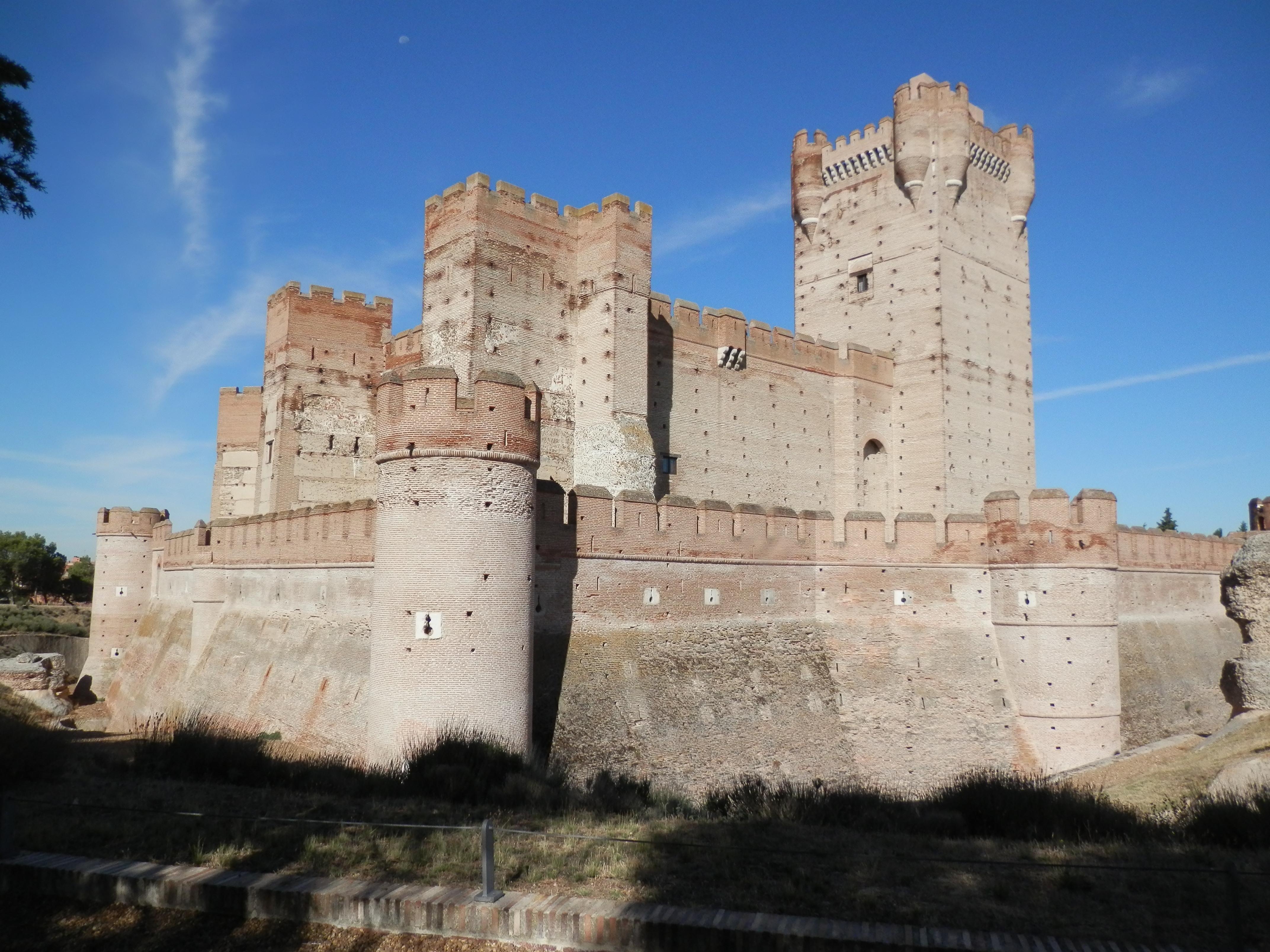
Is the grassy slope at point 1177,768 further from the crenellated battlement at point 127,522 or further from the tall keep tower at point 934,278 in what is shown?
the crenellated battlement at point 127,522

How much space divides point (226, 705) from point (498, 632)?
967cm

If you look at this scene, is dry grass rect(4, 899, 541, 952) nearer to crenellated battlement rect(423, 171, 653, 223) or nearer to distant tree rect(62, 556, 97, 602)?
crenellated battlement rect(423, 171, 653, 223)

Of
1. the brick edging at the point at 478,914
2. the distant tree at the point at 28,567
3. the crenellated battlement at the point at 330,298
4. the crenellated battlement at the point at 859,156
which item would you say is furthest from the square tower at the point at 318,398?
the distant tree at the point at 28,567

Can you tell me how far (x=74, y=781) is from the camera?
30.6 ft

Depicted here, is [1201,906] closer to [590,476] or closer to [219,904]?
[219,904]

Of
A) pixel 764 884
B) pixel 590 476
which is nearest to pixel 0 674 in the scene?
pixel 590 476

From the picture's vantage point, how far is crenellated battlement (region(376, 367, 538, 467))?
39.5 ft

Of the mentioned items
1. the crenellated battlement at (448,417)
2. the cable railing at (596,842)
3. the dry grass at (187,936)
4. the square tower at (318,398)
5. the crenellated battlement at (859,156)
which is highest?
the crenellated battlement at (859,156)

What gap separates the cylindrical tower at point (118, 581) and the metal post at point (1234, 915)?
28.8 m

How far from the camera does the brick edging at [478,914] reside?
532 centimetres

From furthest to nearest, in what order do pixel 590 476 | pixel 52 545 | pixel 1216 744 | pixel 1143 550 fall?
pixel 52 545 < pixel 1143 550 < pixel 590 476 < pixel 1216 744

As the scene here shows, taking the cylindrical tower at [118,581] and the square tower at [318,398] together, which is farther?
the cylindrical tower at [118,581]

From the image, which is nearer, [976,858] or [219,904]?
[219,904]

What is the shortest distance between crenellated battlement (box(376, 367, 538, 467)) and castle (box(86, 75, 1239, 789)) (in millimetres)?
46
